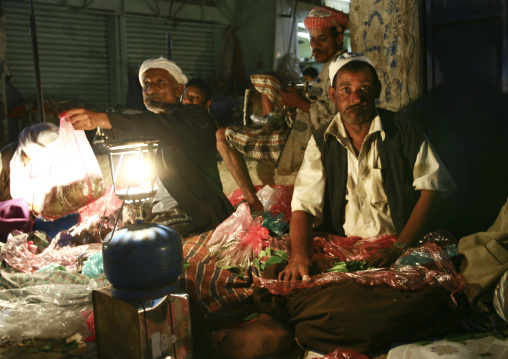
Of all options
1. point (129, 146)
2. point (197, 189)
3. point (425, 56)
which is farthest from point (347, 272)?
point (425, 56)

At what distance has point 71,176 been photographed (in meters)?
3.71

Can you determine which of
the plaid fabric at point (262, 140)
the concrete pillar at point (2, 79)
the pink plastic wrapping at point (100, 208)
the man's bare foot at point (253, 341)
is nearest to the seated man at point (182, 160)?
the pink plastic wrapping at point (100, 208)

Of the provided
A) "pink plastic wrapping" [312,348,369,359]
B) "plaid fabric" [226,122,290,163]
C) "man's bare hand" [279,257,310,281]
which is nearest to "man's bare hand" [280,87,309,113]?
"plaid fabric" [226,122,290,163]

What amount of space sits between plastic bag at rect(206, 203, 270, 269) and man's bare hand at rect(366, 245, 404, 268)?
2.64 feet

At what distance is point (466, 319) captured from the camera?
2666mm

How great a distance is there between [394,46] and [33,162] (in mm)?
3420

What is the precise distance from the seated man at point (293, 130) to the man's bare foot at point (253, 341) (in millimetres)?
2161

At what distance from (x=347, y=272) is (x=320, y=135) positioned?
1.09 metres

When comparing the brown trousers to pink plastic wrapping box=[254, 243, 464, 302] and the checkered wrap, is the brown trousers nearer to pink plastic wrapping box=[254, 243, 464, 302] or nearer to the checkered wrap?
pink plastic wrapping box=[254, 243, 464, 302]

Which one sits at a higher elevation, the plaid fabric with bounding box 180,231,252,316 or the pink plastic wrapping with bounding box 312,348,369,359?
the plaid fabric with bounding box 180,231,252,316

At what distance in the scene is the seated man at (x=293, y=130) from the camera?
4.71 meters

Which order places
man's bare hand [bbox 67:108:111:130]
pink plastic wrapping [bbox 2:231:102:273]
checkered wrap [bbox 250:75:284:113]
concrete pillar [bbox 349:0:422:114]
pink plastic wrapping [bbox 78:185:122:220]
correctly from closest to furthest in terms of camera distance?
1. man's bare hand [bbox 67:108:111:130]
2. pink plastic wrapping [bbox 2:231:102:273]
3. concrete pillar [bbox 349:0:422:114]
4. pink plastic wrapping [bbox 78:185:122:220]
5. checkered wrap [bbox 250:75:284:113]

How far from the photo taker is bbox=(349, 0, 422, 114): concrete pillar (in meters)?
4.16

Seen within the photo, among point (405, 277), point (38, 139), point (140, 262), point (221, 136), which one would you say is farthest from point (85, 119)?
point (221, 136)
